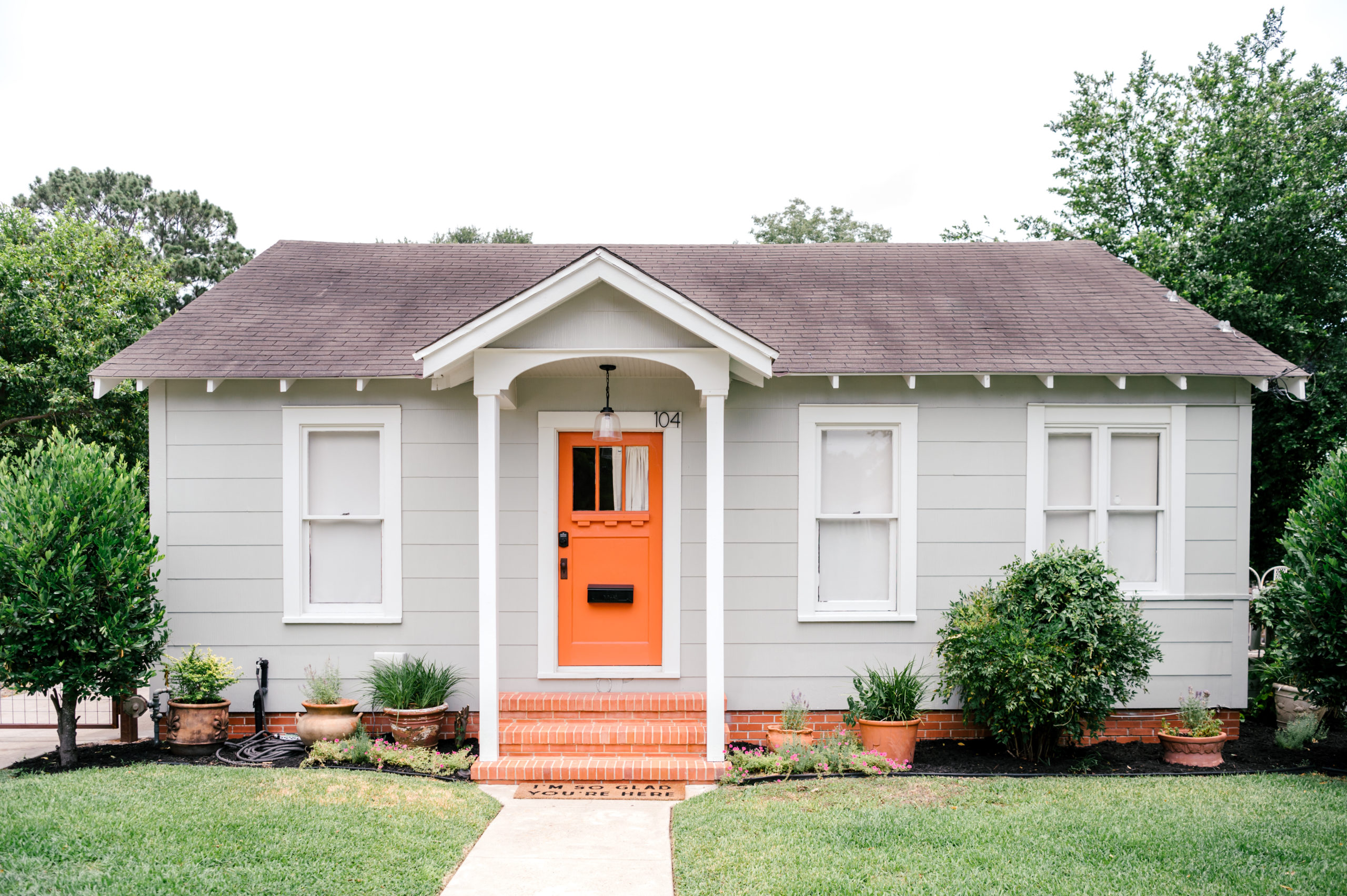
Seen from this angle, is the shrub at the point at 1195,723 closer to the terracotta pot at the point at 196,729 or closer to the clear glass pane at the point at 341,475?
the clear glass pane at the point at 341,475

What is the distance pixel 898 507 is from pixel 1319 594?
3065 mm

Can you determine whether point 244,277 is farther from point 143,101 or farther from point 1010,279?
point 143,101

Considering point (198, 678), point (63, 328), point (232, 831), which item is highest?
point (63, 328)

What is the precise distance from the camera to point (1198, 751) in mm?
6301

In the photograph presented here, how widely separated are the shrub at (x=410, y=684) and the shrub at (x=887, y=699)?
10.8 ft

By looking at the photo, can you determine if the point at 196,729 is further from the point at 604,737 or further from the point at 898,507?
the point at 898,507

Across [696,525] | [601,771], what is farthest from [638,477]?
[601,771]

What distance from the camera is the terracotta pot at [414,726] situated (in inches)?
249

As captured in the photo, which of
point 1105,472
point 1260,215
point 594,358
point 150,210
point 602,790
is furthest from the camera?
point 150,210

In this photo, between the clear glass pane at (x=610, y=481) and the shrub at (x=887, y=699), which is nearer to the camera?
the shrub at (x=887, y=699)

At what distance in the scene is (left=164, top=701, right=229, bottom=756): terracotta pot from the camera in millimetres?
6301

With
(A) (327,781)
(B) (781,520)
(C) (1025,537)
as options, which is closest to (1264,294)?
(C) (1025,537)

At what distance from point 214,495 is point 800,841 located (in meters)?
5.51

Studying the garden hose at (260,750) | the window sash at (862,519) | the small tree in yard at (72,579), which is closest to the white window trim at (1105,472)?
the window sash at (862,519)
